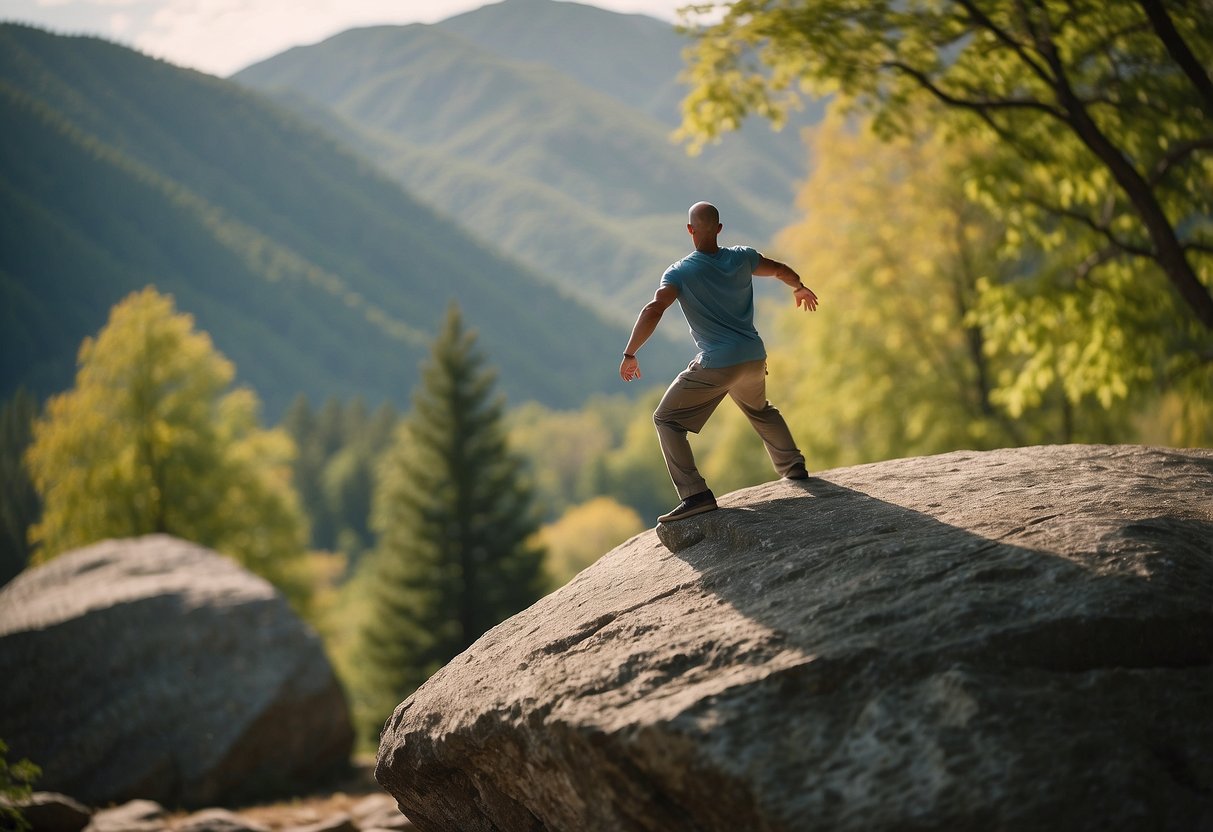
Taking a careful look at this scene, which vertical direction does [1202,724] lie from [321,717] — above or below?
above

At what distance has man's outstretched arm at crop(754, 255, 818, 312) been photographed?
643cm

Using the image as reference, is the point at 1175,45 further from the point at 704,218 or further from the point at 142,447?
the point at 142,447

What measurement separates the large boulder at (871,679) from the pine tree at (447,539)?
69.7 feet

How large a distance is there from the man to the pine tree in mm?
20940

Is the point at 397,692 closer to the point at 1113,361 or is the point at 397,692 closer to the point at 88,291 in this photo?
the point at 1113,361

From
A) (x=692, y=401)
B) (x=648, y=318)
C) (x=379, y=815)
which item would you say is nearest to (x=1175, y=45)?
(x=692, y=401)

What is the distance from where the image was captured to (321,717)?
44.2 feet

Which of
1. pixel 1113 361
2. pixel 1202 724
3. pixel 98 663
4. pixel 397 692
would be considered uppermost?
pixel 1113 361

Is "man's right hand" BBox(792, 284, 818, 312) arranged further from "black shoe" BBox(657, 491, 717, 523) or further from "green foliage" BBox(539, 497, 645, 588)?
"green foliage" BBox(539, 497, 645, 588)

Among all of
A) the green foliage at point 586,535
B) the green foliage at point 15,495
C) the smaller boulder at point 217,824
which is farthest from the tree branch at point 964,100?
the green foliage at point 586,535

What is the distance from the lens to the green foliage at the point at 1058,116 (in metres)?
9.48

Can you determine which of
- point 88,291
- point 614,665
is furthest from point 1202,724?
point 88,291

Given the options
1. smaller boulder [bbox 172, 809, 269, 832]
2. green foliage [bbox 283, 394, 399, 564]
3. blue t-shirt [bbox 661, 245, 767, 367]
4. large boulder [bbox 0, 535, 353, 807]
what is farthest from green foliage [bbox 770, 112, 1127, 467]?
green foliage [bbox 283, 394, 399, 564]

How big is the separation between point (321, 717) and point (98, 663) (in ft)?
9.37
